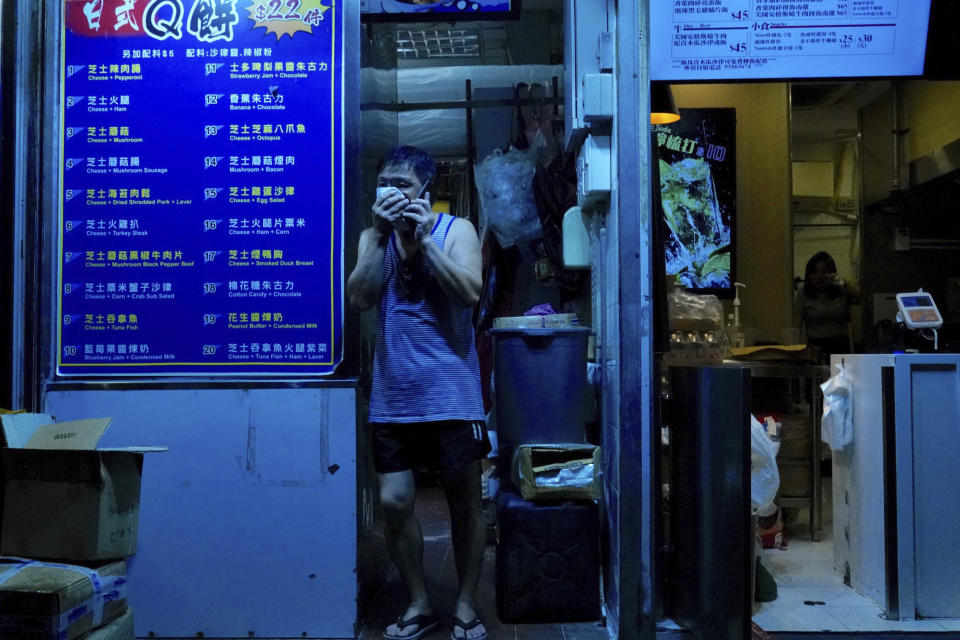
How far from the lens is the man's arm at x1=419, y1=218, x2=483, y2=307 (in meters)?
2.88

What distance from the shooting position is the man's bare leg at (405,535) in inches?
118

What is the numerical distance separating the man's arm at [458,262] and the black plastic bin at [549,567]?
964 millimetres

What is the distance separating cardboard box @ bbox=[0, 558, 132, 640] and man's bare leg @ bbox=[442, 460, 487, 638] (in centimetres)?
124

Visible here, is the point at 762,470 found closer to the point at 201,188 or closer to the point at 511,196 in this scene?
the point at 511,196

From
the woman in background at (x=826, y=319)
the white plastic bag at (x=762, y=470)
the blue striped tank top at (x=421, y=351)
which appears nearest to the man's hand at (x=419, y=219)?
the blue striped tank top at (x=421, y=351)

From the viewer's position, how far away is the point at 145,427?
3.12 meters

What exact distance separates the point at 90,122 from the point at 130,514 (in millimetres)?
1645

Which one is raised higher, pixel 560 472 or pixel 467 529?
pixel 560 472

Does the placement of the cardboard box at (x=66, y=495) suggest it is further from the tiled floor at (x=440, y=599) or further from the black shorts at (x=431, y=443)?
the tiled floor at (x=440, y=599)

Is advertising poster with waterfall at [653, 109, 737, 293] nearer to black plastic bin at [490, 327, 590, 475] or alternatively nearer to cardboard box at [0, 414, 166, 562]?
black plastic bin at [490, 327, 590, 475]

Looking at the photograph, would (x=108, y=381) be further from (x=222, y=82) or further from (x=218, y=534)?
(x=222, y=82)

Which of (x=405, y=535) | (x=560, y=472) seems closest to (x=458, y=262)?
(x=560, y=472)

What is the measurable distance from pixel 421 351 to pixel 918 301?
244cm

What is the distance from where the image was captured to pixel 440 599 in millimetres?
3465
